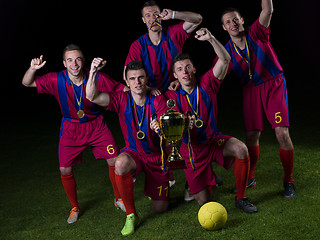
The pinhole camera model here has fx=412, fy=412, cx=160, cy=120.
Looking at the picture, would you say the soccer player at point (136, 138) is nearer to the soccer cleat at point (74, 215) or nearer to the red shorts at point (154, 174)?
the red shorts at point (154, 174)

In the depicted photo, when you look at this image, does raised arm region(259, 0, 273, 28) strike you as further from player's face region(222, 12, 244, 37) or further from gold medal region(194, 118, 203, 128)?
gold medal region(194, 118, 203, 128)

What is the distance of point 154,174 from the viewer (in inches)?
128

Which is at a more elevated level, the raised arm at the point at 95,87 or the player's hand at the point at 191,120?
the raised arm at the point at 95,87

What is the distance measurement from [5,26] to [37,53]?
1205 millimetres

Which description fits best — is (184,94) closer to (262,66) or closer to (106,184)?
(262,66)

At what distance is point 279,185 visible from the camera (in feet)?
11.8

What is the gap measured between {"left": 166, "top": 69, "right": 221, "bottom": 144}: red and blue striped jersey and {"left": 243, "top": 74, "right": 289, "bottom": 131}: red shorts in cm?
47

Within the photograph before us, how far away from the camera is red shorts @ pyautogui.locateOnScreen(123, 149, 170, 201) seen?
3.20 m

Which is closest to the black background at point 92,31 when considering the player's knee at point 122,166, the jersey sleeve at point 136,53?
the jersey sleeve at point 136,53

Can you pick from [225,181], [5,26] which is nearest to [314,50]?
[5,26]

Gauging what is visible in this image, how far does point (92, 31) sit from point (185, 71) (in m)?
9.59

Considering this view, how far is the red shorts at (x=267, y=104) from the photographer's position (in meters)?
3.37

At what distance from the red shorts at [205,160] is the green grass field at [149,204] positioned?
211mm

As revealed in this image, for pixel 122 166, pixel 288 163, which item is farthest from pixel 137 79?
pixel 288 163
